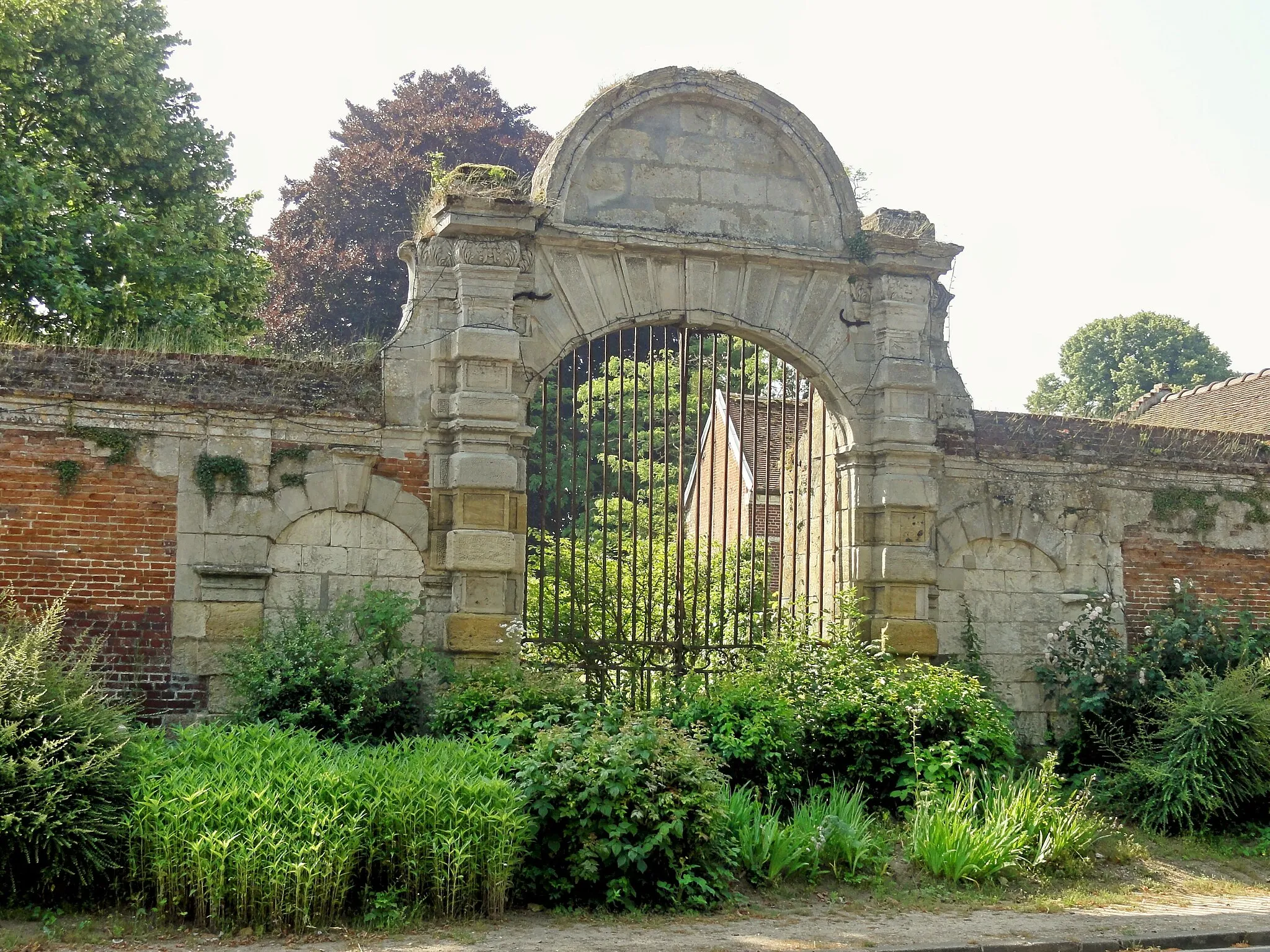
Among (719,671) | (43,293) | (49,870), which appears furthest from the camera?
(43,293)

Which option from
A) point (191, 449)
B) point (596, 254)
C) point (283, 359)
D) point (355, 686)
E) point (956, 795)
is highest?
point (596, 254)

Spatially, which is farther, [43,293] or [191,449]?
[43,293]

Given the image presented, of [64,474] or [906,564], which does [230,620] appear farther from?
[906,564]

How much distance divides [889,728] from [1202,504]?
4517 mm

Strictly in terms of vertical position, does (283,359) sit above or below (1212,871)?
above

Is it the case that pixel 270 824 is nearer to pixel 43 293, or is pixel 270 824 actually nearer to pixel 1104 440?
pixel 1104 440

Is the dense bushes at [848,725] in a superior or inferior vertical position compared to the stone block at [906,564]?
inferior

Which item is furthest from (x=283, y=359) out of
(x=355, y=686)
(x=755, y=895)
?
(x=755, y=895)

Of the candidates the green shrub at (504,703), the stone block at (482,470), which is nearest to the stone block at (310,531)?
the stone block at (482,470)

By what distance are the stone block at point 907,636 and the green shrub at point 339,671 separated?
153 inches

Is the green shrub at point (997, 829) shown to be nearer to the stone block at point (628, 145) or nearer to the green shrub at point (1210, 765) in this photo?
the green shrub at point (1210, 765)

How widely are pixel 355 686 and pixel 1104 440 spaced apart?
7.21 meters

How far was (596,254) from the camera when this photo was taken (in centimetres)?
1054

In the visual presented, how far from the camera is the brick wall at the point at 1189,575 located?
11.8 meters
